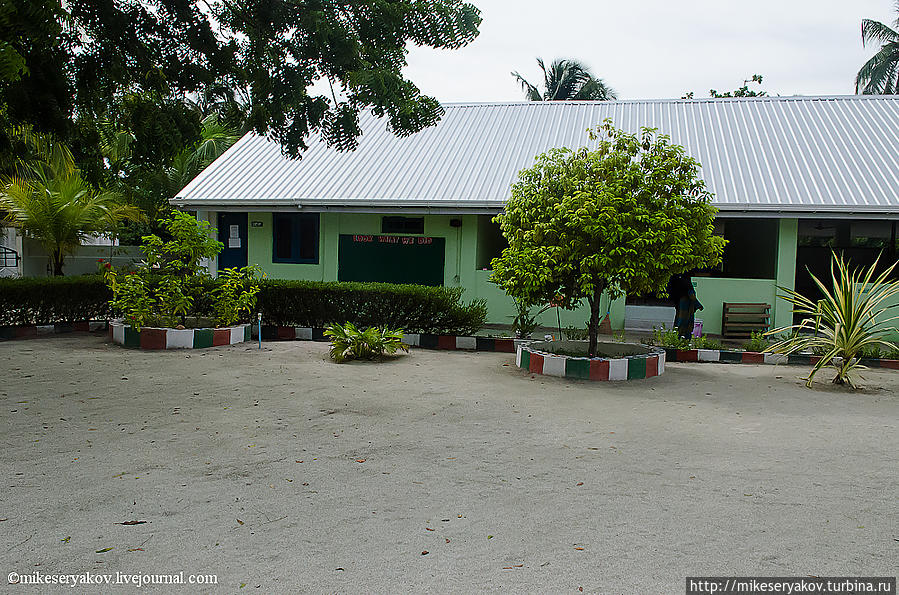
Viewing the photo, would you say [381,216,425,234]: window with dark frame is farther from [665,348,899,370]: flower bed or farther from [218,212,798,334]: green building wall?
[665,348,899,370]: flower bed

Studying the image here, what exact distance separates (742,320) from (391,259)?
23.0ft

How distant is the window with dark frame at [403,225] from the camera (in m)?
14.8

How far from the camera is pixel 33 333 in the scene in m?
11.4

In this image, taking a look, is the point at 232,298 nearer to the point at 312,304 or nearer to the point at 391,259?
the point at 312,304

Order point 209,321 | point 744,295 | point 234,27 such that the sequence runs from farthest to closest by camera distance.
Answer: point 744,295 → point 209,321 → point 234,27

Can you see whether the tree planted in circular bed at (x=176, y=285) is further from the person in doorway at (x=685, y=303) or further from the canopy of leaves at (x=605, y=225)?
the person in doorway at (x=685, y=303)

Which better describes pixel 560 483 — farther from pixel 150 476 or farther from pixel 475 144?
pixel 475 144

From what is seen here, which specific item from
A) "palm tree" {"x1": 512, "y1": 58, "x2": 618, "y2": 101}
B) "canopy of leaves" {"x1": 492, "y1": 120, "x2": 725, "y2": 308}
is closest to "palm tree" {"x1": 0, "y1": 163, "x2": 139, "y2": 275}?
"canopy of leaves" {"x1": 492, "y1": 120, "x2": 725, "y2": 308}

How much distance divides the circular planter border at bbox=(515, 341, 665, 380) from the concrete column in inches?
206

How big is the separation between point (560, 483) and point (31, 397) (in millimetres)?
5162

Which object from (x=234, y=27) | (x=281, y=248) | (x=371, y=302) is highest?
(x=234, y=27)

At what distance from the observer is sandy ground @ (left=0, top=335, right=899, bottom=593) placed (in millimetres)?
3324

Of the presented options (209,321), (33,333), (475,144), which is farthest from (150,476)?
(475,144)

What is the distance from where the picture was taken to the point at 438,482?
4.55 m
